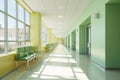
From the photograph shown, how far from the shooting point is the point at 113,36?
6.59 meters

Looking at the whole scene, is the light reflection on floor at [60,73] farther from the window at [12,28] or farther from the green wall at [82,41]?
the green wall at [82,41]

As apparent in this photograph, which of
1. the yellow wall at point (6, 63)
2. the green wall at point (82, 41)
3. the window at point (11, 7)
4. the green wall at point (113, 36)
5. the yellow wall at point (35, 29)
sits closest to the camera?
the yellow wall at point (6, 63)

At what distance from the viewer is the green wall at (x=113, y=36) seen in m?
6.54

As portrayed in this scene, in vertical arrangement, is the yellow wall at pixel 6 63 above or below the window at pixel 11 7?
below

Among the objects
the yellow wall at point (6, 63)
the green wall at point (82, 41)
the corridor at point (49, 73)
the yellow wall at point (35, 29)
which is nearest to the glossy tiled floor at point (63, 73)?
the corridor at point (49, 73)

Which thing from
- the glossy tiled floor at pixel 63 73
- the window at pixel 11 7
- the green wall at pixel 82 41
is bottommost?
the glossy tiled floor at pixel 63 73


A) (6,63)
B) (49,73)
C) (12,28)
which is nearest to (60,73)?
(49,73)

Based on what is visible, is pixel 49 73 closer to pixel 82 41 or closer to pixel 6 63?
pixel 6 63

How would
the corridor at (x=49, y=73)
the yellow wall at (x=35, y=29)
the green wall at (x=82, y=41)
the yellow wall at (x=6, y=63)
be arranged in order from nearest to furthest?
the corridor at (x=49, y=73)
the yellow wall at (x=6, y=63)
the yellow wall at (x=35, y=29)
the green wall at (x=82, y=41)

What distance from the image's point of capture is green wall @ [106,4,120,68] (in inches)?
257

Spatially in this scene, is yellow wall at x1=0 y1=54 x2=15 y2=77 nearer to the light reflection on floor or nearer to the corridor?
the corridor

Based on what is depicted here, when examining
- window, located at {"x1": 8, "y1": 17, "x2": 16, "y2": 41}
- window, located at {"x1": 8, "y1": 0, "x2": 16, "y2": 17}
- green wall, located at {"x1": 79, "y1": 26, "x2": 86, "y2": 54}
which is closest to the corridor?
window, located at {"x1": 8, "y1": 17, "x2": 16, "y2": 41}

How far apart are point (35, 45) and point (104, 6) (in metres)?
6.33

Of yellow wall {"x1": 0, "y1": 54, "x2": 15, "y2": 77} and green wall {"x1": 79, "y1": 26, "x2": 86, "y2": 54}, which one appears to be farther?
green wall {"x1": 79, "y1": 26, "x2": 86, "y2": 54}
